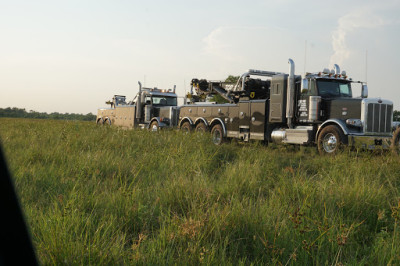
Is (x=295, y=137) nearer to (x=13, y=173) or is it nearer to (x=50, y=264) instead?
(x=13, y=173)

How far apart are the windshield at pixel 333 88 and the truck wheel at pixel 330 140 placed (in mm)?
1482

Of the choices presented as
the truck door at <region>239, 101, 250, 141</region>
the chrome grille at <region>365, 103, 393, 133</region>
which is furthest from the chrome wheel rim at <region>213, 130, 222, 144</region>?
the chrome grille at <region>365, 103, 393, 133</region>

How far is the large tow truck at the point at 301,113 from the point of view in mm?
11414

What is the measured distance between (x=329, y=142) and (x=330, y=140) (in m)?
0.07

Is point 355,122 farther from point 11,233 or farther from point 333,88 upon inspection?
point 11,233

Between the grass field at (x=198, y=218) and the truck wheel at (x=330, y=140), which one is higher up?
the truck wheel at (x=330, y=140)

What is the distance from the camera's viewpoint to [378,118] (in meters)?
11.6

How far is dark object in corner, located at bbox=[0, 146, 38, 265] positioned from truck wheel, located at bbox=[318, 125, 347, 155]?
9.54 metres

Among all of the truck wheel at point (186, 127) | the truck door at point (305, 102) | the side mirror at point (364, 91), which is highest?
the side mirror at point (364, 91)

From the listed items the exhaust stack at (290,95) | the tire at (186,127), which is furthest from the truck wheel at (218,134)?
the exhaust stack at (290,95)

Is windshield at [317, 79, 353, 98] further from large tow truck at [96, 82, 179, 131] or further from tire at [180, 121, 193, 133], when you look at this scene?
large tow truck at [96, 82, 179, 131]

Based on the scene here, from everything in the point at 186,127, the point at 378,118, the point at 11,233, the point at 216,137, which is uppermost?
the point at 378,118

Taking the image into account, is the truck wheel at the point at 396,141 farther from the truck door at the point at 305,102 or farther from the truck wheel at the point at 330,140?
the truck door at the point at 305,102

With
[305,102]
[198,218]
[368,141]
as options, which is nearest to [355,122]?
[368,141]
